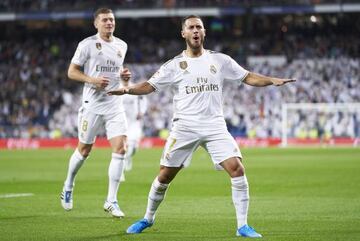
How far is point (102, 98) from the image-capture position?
1321 cm

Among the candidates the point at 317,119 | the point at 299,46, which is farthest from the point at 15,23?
the point at 317,119

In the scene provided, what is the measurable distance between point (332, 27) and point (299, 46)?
2.82m

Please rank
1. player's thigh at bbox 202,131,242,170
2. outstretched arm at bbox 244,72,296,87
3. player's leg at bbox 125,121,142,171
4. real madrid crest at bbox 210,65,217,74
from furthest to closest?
player's leg at bbox 125,121,142,171 → real madrid crest at bbox 210,65,217,74 → outstretched arm at bbox 244,72,296,87 → player's thigh at bbox 202,131,242,170

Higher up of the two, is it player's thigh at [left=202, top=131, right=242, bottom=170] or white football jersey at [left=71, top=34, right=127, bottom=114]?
white football jersey at [left=71, top=34, right=127, bottom=114]

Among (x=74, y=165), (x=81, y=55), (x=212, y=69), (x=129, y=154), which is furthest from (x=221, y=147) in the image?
(x=129, y=154)

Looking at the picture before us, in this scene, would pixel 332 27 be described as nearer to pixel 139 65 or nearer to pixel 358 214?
pixel 139 65

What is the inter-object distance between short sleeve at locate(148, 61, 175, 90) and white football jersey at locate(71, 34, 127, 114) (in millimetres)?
2703

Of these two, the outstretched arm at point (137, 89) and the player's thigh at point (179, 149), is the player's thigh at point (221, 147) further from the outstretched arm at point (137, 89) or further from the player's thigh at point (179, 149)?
the outstretched arm at point (137, 89)

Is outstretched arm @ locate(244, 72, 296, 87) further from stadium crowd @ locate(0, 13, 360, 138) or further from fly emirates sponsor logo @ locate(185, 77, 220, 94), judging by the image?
stadium crowd @ locate(0, 13, 360, 138)

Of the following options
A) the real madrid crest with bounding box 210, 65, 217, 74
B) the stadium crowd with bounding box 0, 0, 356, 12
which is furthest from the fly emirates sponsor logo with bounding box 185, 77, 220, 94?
the stadium crowd with bounding box 0, 0, 356, 12

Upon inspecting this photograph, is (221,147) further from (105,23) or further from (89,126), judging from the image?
(105,23)

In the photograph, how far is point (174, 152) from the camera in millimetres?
10359

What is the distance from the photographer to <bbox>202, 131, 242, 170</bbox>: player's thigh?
33.1 ft

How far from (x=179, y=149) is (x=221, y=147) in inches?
21.9
